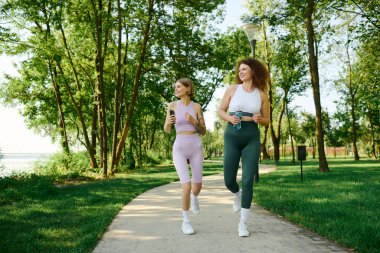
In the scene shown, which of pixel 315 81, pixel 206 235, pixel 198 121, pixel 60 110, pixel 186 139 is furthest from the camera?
pixel 60 110

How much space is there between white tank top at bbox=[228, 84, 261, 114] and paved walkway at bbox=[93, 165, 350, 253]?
65.2 inches

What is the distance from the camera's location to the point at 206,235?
4766 mm

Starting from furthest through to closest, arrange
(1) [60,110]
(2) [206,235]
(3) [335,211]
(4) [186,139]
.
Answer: (1) [60,110] < (3) [335,211] < (4) [186,139] < (2) [206,235]

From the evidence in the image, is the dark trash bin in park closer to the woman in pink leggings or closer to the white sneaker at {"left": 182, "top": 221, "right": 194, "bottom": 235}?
the woman in pink leggings

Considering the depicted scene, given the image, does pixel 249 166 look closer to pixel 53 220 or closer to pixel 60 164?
pixel 53 220

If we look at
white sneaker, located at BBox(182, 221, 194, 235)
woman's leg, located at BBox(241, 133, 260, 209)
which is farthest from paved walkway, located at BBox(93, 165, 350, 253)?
woman's leg, located at BBox(241, 133, 260, 209)

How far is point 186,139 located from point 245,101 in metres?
0.95

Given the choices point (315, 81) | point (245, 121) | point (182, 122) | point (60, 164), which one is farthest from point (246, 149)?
point (60, 164)

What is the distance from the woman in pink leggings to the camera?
196 inches

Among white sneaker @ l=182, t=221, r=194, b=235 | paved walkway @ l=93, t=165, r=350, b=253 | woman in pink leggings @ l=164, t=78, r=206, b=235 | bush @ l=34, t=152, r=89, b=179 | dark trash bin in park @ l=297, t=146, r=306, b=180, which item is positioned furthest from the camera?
bush @ l=34, t=152, r=89, b=179

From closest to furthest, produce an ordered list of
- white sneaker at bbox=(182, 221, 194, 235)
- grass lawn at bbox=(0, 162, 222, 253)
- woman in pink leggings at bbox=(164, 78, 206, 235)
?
grass lawn at bbox=(0, 162, 222, 253)
white sneaker at bbox=(182, 221, 194, 235)
woman in pink leggings at bbox=(164, 78, 206, 235)

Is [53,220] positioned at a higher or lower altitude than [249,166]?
lower

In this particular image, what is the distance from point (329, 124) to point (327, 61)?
25.4 m

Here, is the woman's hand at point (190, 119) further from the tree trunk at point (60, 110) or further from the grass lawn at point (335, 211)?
the tree trunk at point (60, 110)
